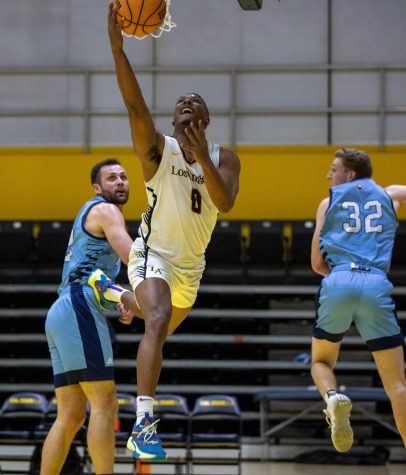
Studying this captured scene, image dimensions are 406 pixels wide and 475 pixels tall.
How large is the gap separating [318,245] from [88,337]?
5.60ft

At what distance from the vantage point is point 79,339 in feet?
21.4

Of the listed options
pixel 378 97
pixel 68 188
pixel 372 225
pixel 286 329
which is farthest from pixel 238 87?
pixel 372 225

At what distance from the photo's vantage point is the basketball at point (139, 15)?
18.8 feet

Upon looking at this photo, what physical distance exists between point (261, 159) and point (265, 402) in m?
4.39

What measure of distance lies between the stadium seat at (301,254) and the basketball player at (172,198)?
785 centimetres

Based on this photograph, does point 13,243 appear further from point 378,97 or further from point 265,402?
point 378,97

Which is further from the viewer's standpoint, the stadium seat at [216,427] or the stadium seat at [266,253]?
the stadium seat at [266,253]

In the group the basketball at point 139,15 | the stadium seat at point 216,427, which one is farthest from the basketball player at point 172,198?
the stadium seat at point 216,427

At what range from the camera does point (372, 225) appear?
6531 mm

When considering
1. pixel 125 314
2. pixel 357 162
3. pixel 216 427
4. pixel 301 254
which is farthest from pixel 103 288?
pixel 301 254

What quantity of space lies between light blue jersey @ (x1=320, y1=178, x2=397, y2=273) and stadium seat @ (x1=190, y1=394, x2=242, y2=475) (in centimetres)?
436

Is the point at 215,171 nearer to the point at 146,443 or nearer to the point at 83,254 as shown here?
the point at 146,443

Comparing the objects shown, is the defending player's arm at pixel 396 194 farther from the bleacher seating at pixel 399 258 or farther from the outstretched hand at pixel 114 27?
the bleacher seating at pixel 399 258

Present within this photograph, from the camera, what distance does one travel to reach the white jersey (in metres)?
5.73
